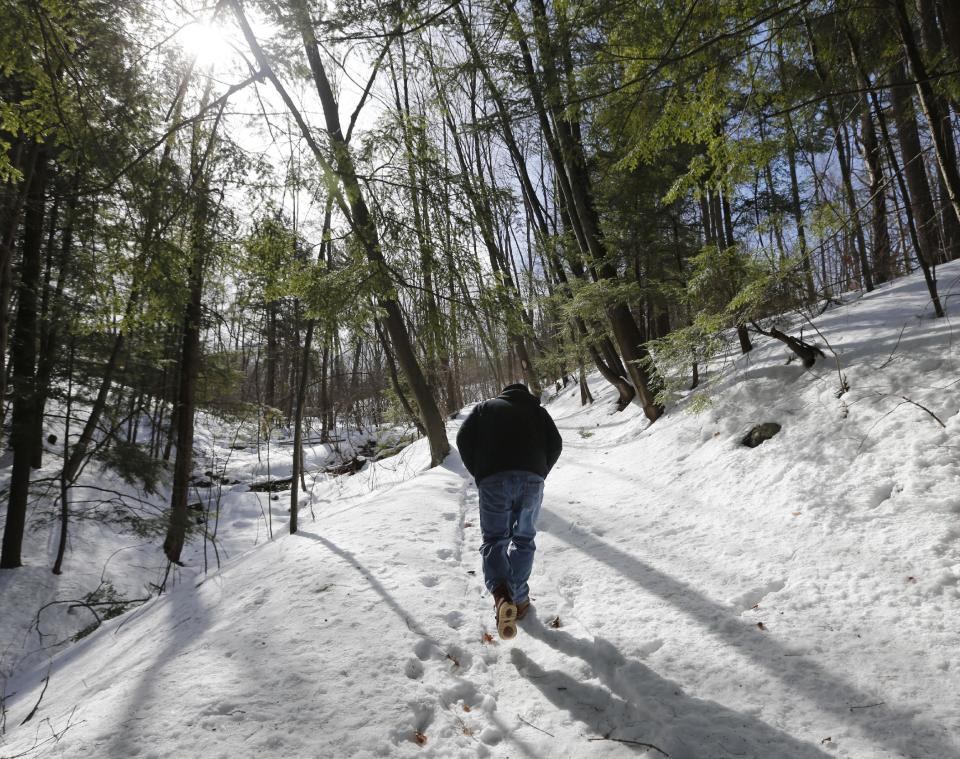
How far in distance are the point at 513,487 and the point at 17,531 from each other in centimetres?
905

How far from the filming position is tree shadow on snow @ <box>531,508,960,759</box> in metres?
1.89

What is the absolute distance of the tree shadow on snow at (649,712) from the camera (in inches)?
79.4

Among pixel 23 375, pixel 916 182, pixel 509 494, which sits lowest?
pixel 509 494

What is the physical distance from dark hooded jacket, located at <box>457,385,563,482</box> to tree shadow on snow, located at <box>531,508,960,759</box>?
1.17 metres

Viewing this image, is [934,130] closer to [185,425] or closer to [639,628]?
[639,628]

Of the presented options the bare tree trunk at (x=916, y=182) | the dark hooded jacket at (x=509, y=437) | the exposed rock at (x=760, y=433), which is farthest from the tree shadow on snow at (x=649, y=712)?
the exposed rock at (x=760, y=433)

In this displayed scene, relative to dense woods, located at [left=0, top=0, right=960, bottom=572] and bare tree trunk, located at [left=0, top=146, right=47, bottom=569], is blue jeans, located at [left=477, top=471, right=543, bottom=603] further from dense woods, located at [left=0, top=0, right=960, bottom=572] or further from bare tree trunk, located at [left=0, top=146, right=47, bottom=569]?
bare tree trunk, located at [left=0, top=146, right=47, bottom=569]

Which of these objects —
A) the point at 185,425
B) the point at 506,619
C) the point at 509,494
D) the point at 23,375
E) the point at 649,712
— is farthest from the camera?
the point at 185,425

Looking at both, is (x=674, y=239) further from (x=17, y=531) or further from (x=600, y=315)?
(x=17, y=531)

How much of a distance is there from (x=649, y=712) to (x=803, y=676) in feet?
2.61

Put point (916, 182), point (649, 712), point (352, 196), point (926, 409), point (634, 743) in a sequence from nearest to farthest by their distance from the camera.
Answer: point (634, 743) < point (649, 712) < point (926, 409) < point (352, 196) < point (916, 182)

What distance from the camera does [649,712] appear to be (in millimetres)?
2281

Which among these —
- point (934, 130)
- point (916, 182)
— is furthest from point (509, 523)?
point (916, 182)

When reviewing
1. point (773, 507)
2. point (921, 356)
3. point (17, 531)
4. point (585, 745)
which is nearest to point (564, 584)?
point (585, 745)
